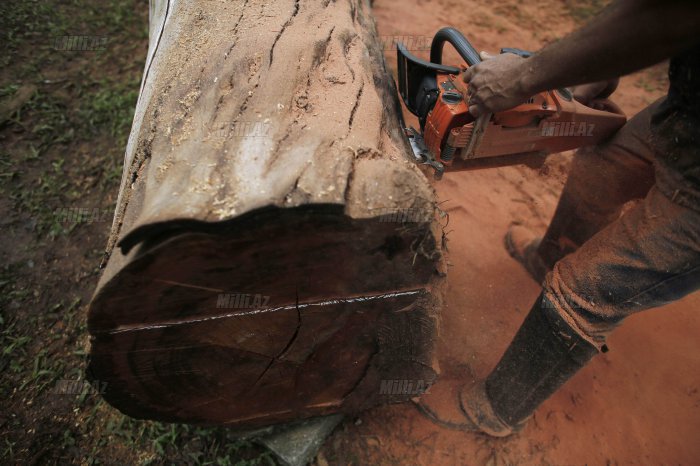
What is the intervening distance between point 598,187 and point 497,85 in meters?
1.02

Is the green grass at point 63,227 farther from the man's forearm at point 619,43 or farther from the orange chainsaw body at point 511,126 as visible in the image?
the man's forearm at point 619,43

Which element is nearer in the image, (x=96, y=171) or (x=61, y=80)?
(x=96, y=171)

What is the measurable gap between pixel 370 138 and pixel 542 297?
934 millimetres

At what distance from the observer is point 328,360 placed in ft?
5.19

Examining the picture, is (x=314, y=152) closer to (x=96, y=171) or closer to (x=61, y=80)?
(x=96, y=171)

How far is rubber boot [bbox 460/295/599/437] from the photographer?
5.32ft

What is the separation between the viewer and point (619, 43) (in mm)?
1164

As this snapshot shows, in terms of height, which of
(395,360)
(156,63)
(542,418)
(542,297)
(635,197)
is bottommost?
(542,418)

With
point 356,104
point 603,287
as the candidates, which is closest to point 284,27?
point 356,104

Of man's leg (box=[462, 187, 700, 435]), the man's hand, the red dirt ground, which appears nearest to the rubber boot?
man's leg (box=[462, 187, 700, 435])

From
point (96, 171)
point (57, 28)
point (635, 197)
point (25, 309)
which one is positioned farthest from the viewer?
point (57, 28)

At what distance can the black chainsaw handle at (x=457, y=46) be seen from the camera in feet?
5.72

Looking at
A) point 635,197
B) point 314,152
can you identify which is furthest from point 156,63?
point 635,197

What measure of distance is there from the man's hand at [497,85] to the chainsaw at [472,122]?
3.0 inches
